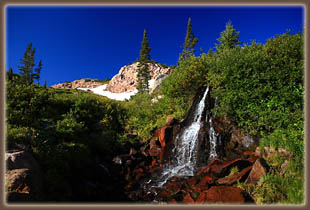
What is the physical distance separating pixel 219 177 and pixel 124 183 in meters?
4.22

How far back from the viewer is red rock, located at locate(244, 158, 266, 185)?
4.96m

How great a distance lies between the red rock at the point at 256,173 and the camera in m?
4.96

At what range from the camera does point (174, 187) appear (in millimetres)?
6156

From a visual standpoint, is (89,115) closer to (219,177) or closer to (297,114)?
(219,177)

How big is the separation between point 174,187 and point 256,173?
2901mm

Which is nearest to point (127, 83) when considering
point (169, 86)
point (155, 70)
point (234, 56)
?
point (155, 70)

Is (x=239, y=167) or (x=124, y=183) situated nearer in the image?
(x=239, y=167)

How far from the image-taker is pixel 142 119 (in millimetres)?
12586

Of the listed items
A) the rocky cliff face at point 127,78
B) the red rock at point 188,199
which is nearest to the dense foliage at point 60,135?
the red rock at point 188,199

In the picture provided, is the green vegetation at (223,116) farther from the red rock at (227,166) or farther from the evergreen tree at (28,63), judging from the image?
the evergreen tree at (28,63)

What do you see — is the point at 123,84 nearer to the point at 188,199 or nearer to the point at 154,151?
the point at 154,151

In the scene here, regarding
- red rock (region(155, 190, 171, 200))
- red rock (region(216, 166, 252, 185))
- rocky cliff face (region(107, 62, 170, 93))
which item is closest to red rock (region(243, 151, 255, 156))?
red rock (region(216, 166, 252, 185))

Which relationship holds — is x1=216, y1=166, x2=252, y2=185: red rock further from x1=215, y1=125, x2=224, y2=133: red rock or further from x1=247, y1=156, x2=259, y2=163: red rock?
x1=215, y1=125, x2=224, y2=133: red rock

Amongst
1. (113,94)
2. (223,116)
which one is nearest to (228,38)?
(223,116)
